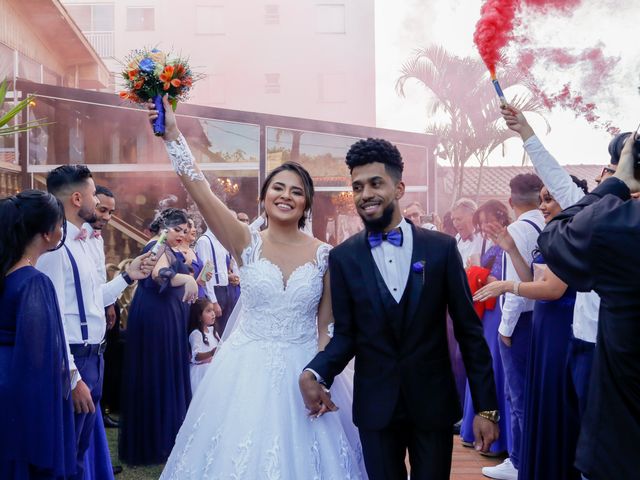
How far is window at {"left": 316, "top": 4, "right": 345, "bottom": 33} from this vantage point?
25188mm

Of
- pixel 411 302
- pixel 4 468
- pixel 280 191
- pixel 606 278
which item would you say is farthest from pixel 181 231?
pixel 606 278

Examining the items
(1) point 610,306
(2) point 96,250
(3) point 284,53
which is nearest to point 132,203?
(2) point 96,250

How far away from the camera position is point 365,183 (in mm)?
3008

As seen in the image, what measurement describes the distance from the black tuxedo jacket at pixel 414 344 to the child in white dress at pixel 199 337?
141 inches

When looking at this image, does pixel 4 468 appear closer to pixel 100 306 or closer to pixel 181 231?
pixel 100 306

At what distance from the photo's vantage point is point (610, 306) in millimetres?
2252

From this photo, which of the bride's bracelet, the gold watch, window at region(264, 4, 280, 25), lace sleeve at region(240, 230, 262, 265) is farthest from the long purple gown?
window at region(264, 4, 280, 25)

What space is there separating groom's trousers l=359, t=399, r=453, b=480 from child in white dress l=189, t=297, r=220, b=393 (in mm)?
3758

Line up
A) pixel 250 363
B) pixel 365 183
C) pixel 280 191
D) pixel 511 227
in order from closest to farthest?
pixel 365 183 < pixel 250 363 < pixel 280 191 < pixel 511 227

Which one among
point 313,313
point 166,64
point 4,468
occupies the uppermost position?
point 166,64

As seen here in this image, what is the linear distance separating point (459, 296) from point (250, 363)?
1.19m

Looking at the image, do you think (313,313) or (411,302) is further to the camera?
(313,313)

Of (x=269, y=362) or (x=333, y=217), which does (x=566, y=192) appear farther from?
(x=333, y=217)

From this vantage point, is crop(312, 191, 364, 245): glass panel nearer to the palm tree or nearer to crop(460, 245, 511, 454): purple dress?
the palm tree
